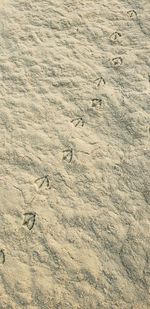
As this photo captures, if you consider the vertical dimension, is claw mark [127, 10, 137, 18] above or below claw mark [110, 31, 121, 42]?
above

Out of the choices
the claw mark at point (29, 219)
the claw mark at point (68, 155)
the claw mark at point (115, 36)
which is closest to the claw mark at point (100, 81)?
the claw mark at point (115, 36)

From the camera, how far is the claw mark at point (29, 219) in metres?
3.04

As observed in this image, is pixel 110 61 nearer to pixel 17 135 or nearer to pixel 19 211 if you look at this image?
pixel 17 135

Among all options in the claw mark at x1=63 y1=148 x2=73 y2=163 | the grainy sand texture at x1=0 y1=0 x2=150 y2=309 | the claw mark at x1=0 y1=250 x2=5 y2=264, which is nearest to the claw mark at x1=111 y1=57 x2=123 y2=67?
the grainy sand texture at x1=0 y1=0 x2=150 y2=309

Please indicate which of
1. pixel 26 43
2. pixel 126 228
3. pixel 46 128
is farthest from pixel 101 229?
pixel 26 43

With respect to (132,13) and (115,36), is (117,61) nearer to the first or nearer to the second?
(115,36)

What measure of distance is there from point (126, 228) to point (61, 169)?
0.68m

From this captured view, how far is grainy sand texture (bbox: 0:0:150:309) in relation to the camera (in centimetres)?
284

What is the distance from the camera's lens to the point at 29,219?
3.07 meters

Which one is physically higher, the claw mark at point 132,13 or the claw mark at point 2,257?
the claw mark at point 132,13

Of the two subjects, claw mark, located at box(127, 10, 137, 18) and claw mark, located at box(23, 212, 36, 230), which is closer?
claw mark, located at box(23, 212, 36, 230)

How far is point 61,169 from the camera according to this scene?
3.33 m

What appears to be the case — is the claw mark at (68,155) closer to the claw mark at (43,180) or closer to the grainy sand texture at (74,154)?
the grainy sand texture at (74,154)

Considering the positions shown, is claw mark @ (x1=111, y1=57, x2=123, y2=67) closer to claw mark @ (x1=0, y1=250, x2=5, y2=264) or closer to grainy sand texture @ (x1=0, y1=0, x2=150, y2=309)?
grainy sand texture @ (x1=0, y1=0, x2=150, y2=309)
